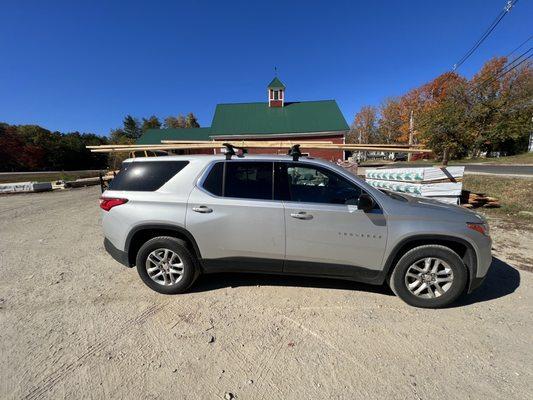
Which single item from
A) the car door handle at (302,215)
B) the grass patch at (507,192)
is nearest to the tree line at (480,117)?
the grass patch at (507,192)

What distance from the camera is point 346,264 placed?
Result: 299cm

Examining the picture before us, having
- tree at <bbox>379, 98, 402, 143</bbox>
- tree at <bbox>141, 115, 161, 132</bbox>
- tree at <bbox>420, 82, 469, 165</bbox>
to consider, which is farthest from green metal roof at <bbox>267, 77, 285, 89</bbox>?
tree at <bbox>141, 115, 161, 132</bbox>

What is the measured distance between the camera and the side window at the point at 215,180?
316 centimetres

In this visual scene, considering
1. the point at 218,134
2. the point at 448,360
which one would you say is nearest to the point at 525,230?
the point at 448,360

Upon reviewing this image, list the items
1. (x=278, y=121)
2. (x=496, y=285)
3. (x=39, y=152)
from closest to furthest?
(x=496, y=285), (x=278, y=121), (x=39, y=152)

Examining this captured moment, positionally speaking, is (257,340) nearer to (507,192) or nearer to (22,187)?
(507,192)

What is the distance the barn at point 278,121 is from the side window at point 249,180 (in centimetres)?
2296

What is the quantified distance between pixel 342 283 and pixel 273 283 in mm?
957

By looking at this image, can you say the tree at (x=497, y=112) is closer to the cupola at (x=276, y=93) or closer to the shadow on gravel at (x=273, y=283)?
the cupola at (x=276, y=93)

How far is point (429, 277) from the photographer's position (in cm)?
292

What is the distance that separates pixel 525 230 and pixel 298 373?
252 inches

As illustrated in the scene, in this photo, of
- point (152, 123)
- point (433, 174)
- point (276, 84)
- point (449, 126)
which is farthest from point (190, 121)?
point (433, 174)

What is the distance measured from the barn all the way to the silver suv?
22981 mm

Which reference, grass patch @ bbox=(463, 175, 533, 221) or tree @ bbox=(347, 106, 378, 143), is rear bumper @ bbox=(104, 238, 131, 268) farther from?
tree @ bbox=(347, 106, 378, 143)
